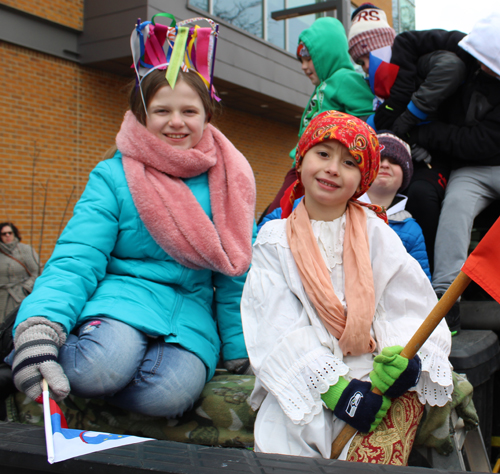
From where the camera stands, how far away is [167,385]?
5.55 feet

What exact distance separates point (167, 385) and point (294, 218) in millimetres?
734

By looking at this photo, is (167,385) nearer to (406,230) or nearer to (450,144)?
(406,230)

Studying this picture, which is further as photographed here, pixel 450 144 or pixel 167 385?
pixel 450 144

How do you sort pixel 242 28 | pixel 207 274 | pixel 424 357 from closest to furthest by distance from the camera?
1. pixel 424 357
2. pixel 207 274
3. pixel 242 28

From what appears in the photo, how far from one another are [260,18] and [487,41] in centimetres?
844

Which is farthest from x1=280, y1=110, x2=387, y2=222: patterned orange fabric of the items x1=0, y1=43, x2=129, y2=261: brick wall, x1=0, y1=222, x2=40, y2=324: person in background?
x1=0, y1=43, x2=129, y2=261: brick wall

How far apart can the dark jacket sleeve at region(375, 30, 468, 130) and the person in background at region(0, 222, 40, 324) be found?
460cm

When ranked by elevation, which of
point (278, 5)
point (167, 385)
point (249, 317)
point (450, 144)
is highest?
point (278, 5)

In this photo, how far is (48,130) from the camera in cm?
751

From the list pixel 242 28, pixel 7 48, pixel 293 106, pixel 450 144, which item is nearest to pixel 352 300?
pixel 450 144

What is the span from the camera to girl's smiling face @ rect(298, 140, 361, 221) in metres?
1.65

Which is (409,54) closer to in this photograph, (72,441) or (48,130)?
(72,441)

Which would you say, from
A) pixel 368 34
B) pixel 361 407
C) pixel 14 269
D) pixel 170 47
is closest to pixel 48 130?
pixel 14 269

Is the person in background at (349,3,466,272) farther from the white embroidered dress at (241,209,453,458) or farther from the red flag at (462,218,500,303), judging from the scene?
the red flag at (462,218,500,303)
